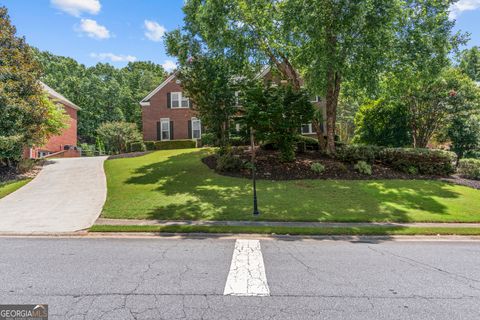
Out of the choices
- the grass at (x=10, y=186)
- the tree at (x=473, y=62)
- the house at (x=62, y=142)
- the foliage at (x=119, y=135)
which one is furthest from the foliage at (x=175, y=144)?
the tree at (x=473, y=62)

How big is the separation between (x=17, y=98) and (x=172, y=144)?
1419 cm

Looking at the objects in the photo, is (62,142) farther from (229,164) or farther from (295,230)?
(295,230)

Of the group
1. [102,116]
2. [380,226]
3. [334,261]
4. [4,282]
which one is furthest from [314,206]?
[102,116]

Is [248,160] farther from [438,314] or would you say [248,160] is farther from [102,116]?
[102,116]

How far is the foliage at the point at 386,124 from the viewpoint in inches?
861

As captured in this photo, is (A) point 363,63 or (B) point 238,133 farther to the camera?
(B) point 238,133

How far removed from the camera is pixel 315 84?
14859 millimetres

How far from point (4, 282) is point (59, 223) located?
15.6ft

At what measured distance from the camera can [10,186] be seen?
47.6 feet

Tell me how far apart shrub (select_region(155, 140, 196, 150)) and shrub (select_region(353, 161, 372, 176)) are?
1783 cm

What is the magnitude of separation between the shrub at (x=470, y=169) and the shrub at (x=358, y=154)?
4548 millimetres

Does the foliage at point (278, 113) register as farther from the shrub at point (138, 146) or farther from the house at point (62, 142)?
the house at point (62, 142)

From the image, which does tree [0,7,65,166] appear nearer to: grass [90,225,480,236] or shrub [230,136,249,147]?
shrub [230,136,249,147]

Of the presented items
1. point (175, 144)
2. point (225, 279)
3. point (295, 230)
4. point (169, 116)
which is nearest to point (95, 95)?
point (169, 116)
